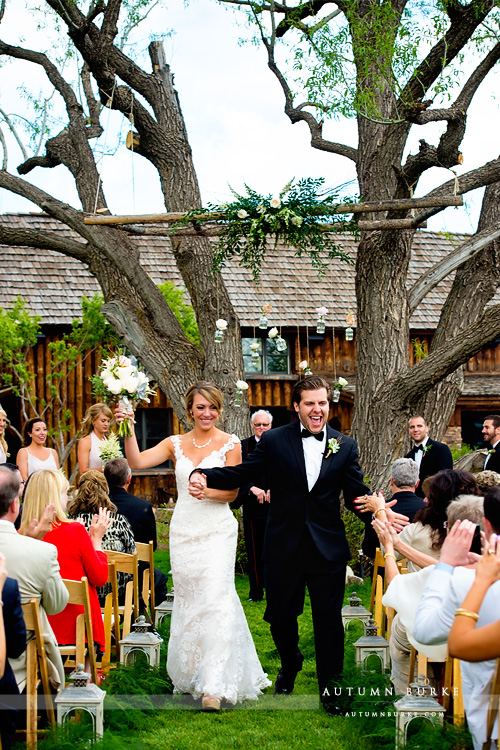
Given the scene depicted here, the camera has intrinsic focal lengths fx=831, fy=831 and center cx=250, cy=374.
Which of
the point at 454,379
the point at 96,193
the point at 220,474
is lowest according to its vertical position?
the point at 220,474

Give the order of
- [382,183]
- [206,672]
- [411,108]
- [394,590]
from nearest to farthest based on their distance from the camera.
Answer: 1. [394,590]
2. [206,672]
3. [411,108]
4. [382,183]

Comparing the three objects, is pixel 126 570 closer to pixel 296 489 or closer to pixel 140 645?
pixel 140 645

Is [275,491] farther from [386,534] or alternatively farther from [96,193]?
[96,193]

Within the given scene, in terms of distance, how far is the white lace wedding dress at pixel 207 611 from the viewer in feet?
18.0

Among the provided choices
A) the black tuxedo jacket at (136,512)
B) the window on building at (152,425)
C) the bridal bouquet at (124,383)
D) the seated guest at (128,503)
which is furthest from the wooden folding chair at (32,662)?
the window on building at (152,425)

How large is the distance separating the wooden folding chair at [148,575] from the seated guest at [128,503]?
0.58ft

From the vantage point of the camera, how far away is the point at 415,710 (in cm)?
390

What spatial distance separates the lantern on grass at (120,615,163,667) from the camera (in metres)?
5.66

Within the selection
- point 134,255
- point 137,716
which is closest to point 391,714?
point 137,716

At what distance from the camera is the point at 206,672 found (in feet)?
17.8

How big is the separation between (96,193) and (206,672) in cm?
717

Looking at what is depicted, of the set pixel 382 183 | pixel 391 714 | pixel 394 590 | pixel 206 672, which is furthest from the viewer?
pixel 382 183

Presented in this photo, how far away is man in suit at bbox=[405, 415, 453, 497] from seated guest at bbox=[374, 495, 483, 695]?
378 centimetres

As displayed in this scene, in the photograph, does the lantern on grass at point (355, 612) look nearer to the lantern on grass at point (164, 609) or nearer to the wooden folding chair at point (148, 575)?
the lantern on grass at point (164, 609)
